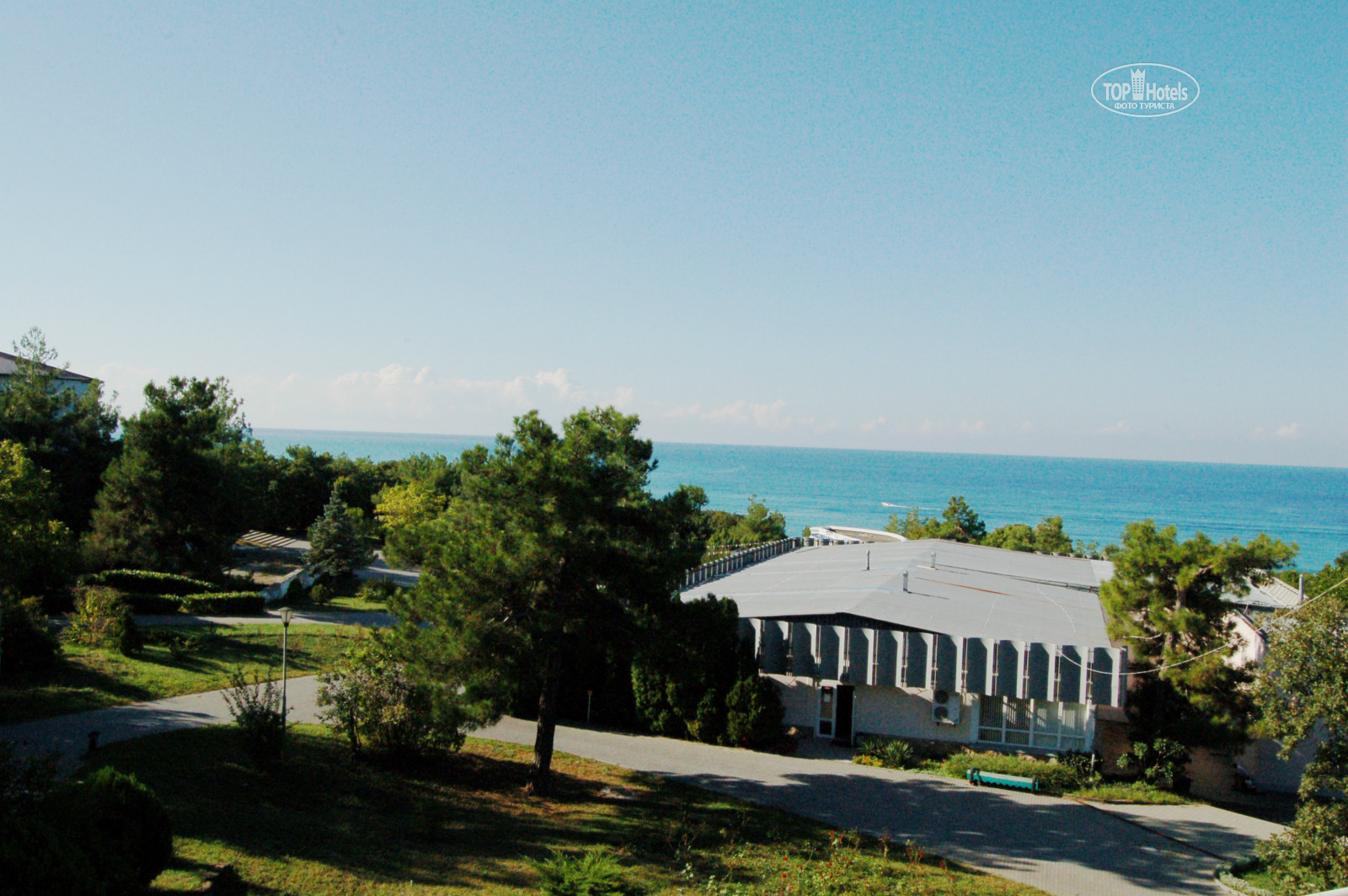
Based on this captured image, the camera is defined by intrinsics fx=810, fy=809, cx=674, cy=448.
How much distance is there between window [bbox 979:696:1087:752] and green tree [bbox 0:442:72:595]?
72.2ft

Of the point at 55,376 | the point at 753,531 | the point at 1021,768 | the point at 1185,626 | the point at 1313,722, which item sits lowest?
the point at 1021,768

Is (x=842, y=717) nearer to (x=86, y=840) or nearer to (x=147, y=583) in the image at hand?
(x=86, y=840)

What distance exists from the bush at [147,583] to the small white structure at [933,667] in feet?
65.2

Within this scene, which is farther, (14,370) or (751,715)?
(14,370)

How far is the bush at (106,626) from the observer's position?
800 inches

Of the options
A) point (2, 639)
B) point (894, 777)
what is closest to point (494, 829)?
point (894, 777)

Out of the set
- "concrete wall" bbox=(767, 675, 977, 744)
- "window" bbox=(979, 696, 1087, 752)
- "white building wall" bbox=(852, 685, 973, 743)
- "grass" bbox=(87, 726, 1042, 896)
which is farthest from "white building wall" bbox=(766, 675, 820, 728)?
"grass" bbox=(87, 726, 1042, 896)

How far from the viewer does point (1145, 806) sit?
54.9ft

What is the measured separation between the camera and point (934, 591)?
24.9 metres

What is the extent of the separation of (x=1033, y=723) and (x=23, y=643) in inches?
899

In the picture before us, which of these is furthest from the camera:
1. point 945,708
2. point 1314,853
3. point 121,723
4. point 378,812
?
point 945,708

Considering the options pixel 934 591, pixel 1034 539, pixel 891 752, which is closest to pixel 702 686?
pixel 891 752

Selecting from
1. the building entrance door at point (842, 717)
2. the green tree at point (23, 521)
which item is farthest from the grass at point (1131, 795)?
the green tree at point (23, 521)

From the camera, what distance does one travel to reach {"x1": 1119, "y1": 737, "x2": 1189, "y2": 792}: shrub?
1780 cm
